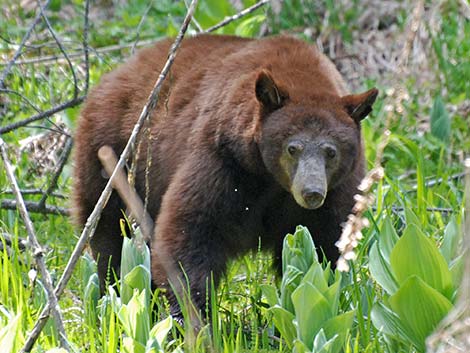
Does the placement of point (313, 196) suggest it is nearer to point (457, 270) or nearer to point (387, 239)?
point (387, 239)

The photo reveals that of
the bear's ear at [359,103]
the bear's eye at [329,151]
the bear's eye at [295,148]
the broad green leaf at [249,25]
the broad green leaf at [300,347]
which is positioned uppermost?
the broad green leaf at [249,25]

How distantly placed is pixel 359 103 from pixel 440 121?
260 centimetres

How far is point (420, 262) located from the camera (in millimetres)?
3611

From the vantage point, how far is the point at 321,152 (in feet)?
14.9

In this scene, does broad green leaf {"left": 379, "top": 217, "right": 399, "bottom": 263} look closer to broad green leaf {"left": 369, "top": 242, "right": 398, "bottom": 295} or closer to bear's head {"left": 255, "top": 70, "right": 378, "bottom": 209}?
broad green leaf {"left": 369, "top": 242, "right": 398, "bottom": 295}

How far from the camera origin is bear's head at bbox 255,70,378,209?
4.54 meters

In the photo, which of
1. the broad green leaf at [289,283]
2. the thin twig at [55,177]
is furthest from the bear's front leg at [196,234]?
the thin twig at [55,177]

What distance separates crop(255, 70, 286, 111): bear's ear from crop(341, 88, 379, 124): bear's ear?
291mm

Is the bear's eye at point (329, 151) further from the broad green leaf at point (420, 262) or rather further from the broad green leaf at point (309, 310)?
the broad green leaf at point (309, 310)

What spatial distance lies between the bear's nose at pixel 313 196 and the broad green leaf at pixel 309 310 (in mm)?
777

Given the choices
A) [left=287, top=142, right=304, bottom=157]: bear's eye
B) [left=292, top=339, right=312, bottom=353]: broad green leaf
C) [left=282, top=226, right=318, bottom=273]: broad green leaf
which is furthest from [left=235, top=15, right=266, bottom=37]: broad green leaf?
[left=292, top=339, right=312, bottom=353]: broad green leaf

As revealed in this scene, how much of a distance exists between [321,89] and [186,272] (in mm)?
1046

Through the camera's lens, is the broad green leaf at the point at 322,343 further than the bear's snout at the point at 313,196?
No

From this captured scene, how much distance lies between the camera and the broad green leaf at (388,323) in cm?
372
